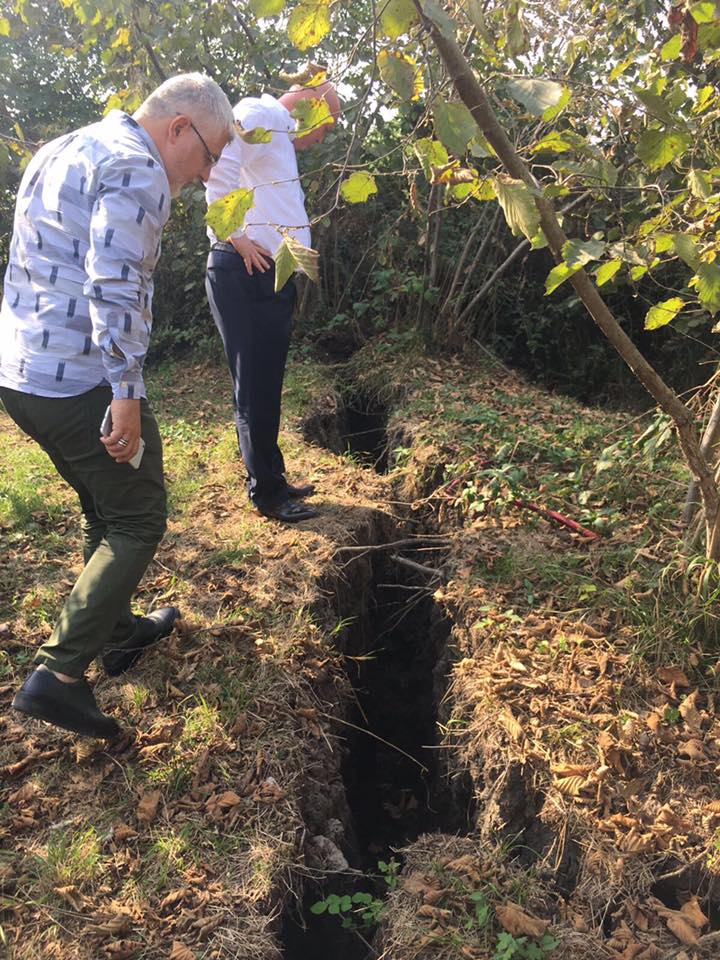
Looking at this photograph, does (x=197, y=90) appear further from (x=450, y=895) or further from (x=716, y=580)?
(x=450, y=895)

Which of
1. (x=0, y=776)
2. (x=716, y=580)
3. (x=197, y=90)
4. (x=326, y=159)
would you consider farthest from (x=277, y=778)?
(x=326, y=159)

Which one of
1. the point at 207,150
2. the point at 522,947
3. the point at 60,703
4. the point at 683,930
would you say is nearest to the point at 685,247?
the point at 207,150

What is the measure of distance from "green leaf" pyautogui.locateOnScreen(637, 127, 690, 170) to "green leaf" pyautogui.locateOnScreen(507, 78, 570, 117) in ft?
1.21

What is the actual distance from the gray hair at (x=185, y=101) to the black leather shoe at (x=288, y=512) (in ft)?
6.57

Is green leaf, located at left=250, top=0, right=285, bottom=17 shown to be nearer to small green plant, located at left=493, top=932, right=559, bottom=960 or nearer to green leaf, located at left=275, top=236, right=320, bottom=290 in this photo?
green leaf, located at left=275, top=236, right=320, bottom=290

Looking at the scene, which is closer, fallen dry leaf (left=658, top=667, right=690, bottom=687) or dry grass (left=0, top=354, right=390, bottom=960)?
dry grass (left=0, top=354, right=390, bottom=960)

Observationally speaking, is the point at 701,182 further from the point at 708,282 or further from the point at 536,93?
the point at 536,93

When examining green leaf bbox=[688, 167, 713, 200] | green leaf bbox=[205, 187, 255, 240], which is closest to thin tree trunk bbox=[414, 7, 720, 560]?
green leaf bbox=[688, 167, 713, 200]

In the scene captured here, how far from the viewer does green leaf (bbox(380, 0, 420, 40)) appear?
53.6 inches

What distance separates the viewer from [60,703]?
2055 mm

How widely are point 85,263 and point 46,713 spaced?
56.4 inches

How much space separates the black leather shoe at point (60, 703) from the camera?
2.03 meters

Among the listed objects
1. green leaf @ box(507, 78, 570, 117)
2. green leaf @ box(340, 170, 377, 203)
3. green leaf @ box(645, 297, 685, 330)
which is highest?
green leaf @ box(340, 170, 377, 203)

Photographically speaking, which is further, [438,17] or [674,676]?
[674,676]
